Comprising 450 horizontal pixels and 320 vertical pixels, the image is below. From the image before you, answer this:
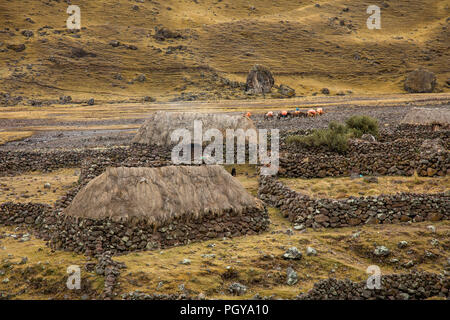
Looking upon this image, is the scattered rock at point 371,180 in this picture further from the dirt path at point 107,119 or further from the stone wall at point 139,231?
the dirt path at point 107,119

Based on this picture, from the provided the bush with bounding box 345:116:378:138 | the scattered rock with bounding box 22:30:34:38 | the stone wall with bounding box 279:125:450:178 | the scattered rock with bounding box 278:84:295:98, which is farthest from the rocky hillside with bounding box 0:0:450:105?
the stone wall with bounding box 279:125:450:178

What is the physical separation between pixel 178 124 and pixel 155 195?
11.0 meters

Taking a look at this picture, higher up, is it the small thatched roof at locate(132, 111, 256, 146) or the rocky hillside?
the rocky hillside

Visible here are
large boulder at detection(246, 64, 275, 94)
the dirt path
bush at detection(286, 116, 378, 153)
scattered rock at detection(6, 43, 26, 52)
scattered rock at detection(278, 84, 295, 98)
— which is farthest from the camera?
scattered rock at detection(6, 43, 26, 52)

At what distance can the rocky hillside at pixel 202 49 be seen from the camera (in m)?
66.0

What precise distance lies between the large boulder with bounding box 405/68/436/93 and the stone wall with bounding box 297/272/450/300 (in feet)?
204

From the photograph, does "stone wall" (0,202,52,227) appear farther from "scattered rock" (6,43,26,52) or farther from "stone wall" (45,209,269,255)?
"scattered rock" (6,43,26,52)

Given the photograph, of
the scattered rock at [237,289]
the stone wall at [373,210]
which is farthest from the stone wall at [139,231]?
the scattered rock at [237,289]

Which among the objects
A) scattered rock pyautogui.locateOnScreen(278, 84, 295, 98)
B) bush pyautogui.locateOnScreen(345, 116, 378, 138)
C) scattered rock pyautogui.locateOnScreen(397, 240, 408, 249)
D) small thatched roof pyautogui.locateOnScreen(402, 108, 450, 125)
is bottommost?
scattered rock pyautogui.locateOnScreen(397, 240, 408, 249)

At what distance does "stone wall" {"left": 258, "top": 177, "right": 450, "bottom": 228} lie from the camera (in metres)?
11.5

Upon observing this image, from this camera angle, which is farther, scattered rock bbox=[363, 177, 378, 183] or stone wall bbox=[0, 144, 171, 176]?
stone wall bbox=[0, 144, 171, 176]

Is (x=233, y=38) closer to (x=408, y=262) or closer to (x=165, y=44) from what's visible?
(x=165, y=44)

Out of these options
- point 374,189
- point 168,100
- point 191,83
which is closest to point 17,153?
point 374,189

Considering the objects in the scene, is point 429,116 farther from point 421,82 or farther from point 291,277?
point 421,82
